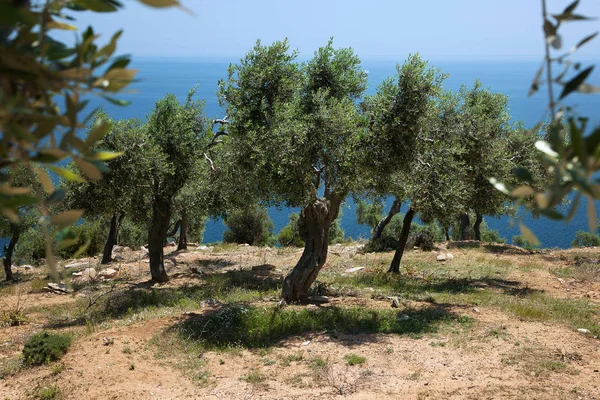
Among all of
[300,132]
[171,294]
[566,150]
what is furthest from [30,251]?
[566,150]

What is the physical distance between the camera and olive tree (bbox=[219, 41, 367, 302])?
11305mm

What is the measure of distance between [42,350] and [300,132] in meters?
6.67

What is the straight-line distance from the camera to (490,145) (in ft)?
52.6

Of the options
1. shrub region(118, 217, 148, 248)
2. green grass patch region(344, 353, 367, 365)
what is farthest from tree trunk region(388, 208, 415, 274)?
shrub region(118, 217, 148, 248)

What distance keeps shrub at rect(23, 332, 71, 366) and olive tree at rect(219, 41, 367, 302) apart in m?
5.54

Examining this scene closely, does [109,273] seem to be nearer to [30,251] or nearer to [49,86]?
[30,251]

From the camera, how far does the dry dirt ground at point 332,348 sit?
7691 mm

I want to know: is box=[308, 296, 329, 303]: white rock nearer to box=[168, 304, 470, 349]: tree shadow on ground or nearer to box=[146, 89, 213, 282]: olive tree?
box=[168, 304, 470, 349]: tree shadow on ground

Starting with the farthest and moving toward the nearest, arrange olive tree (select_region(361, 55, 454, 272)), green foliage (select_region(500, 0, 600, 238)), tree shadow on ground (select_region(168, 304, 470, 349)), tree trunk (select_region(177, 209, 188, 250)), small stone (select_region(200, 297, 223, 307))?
tree trunk (select_region(177, 209, 188, 250))
small stone (select_region(200, 297, 223, 307))
olive tree (select_region(361, 55, 454, 272))
tree shadow on ground (select_region(168, 304, 470, 349))
green foliage (select_region(500, 0, 600, 238))

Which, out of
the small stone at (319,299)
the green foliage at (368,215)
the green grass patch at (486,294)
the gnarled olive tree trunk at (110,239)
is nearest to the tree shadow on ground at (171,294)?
the small stone at (319,299)

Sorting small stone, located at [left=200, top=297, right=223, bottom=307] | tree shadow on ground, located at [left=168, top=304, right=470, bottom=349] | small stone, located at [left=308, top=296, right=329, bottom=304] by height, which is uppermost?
tree shadow on ground, located at [left=168, top=304, right=470, bottom=349]

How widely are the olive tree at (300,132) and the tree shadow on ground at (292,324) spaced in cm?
168

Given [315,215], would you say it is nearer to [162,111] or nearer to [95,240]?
[162,111]

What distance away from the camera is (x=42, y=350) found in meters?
8.57
